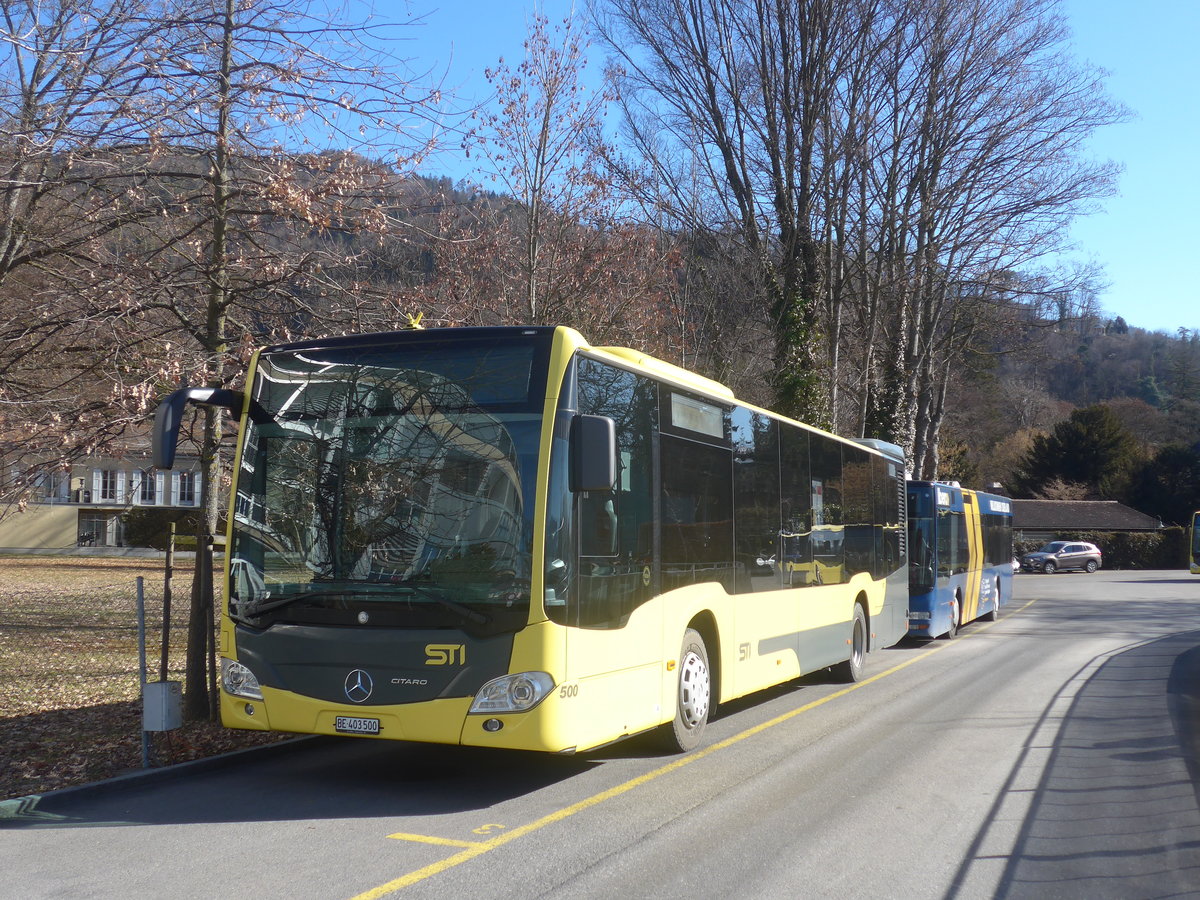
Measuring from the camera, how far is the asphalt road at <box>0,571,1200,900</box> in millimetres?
5598

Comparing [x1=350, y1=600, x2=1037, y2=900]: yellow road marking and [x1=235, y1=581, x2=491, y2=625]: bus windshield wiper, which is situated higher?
[x1=235, y1=581, x2=491, y2=625]: bus windshield wiper

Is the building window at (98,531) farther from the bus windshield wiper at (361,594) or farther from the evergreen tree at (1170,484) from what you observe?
the evergreen tree at (1170,484)

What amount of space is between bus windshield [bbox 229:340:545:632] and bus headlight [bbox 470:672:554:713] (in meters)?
0.35

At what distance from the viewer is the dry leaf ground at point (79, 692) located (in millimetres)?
8422

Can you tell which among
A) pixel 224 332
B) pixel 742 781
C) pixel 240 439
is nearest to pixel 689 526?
pixel 742 781

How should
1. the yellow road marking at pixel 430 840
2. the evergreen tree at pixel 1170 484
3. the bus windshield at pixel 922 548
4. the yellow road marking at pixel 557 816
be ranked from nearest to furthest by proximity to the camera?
1. the yellow road marking at pixel 557 816
2. the yellow road marking at pixel 430 840
3. the bus windshield at pixel 922 548
4. the evergreen tree at pixel 1170 484

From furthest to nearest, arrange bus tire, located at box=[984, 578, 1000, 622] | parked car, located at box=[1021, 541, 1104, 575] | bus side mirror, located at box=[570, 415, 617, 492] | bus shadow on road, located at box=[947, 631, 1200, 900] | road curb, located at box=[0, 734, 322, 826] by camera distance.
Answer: parked car, located at box=[1021, 541, 1104, 575]
bus tire, located at box=[984, 578, 1000, 622]
bus side mirror, located at box=[570, 415, 617, 492]
road curb, located at box=[0, 734, 322, 826]
bus shadow on road, located at box=[947, 631, 1200, 900]

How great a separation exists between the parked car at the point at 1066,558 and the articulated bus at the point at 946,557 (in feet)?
120

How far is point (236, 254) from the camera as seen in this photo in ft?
34.8

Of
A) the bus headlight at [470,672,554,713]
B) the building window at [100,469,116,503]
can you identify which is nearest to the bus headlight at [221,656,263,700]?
the bus headlight at [470,672,554,713]

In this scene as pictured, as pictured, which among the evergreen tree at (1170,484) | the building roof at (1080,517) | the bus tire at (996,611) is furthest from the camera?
the evergreen tree at (1170,484)

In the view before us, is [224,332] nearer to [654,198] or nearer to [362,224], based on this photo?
[362,224]

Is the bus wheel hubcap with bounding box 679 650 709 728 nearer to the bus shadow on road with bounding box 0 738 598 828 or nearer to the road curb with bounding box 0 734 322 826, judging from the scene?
the bus shadow on road with bounding box 0 738 598 828

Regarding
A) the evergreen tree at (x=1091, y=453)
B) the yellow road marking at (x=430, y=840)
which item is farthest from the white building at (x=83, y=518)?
the evergreen tree at (x=1091, y=453)
